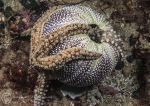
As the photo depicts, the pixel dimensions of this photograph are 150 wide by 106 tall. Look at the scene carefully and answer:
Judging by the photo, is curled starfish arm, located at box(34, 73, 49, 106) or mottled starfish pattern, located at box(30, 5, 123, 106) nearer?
mottled starfish pattern, located at box(30, 5, 123, 106)

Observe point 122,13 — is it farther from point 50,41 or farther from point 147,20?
point 50,41

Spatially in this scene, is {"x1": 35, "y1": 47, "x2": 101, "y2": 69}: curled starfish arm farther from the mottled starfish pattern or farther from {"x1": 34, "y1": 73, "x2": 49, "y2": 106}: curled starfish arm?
{"x1": 34, "y1": 73, "x2": 49, "y2": 106}: curled starfish arm

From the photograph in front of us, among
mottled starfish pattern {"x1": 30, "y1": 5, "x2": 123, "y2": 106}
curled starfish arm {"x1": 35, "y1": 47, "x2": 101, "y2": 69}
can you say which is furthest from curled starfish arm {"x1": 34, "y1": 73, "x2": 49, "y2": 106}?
curled starfish arm {"x1": 35, "y1": 47, "x2": 101, "y2": 69}

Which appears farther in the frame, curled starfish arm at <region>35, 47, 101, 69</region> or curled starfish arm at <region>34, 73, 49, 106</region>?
curled starfish arm at <region>34, 73, 49, 106</region>

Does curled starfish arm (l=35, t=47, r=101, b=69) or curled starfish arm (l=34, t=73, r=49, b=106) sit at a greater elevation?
curled starfish arm (l=35, t=47, r=101, b=69)

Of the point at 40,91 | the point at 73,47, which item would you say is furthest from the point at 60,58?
the point at 40,91

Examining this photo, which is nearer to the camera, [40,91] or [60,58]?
[60,58]

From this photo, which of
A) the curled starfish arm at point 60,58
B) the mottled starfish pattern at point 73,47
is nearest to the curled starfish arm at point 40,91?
the mottled starfish pattern at point 73,47

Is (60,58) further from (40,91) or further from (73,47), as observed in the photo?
(40,91)

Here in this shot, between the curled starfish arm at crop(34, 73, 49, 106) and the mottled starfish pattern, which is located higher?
the mottled starfish pattern
